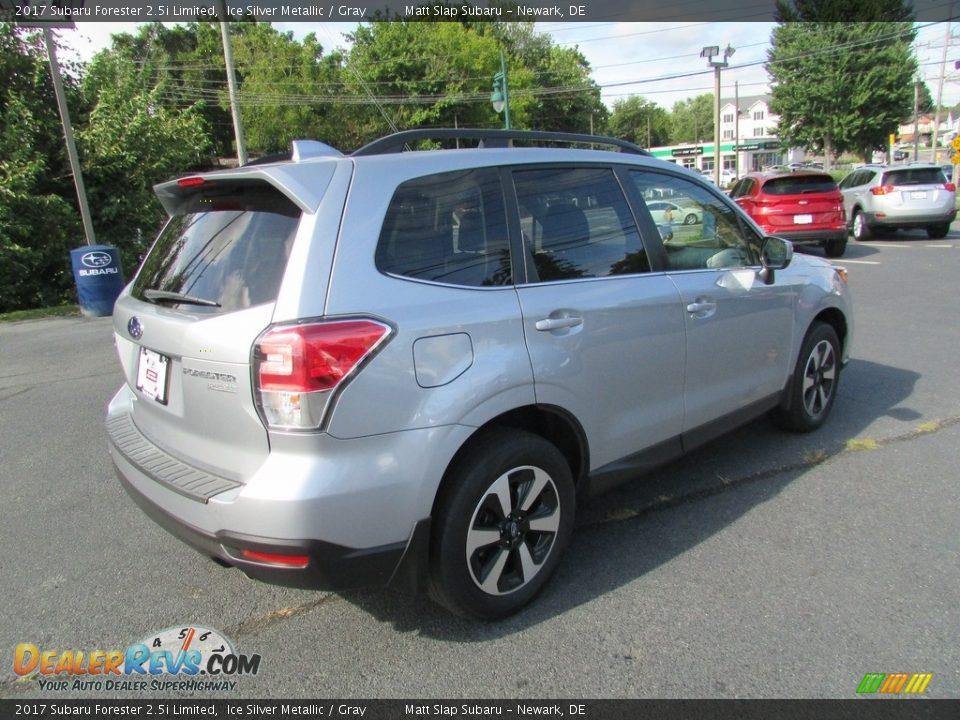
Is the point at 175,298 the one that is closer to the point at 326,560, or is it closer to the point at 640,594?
the point at 326,560

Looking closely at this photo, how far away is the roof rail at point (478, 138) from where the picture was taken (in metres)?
2.62

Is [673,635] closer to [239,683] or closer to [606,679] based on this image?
[606,679]

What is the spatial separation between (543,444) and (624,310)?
2.43 ft

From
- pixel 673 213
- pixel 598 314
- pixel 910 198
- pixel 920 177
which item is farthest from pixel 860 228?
pixel 598 314

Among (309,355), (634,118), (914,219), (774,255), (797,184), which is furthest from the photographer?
(634,118)

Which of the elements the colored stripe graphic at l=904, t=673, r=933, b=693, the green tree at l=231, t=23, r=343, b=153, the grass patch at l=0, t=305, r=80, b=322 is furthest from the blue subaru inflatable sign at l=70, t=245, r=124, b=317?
the green tree at l=231, t=23, r=343, b=153

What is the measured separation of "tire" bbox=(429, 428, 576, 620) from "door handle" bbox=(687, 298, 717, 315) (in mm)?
1099

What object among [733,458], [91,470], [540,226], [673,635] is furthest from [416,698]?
[91,470]

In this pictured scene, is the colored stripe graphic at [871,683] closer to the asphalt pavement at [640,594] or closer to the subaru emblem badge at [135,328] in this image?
the asphalt pavement at [640,594]

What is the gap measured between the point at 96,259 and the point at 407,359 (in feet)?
34.0

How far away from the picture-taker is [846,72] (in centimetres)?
3831

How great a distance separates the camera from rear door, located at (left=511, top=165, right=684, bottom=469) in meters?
2.67
